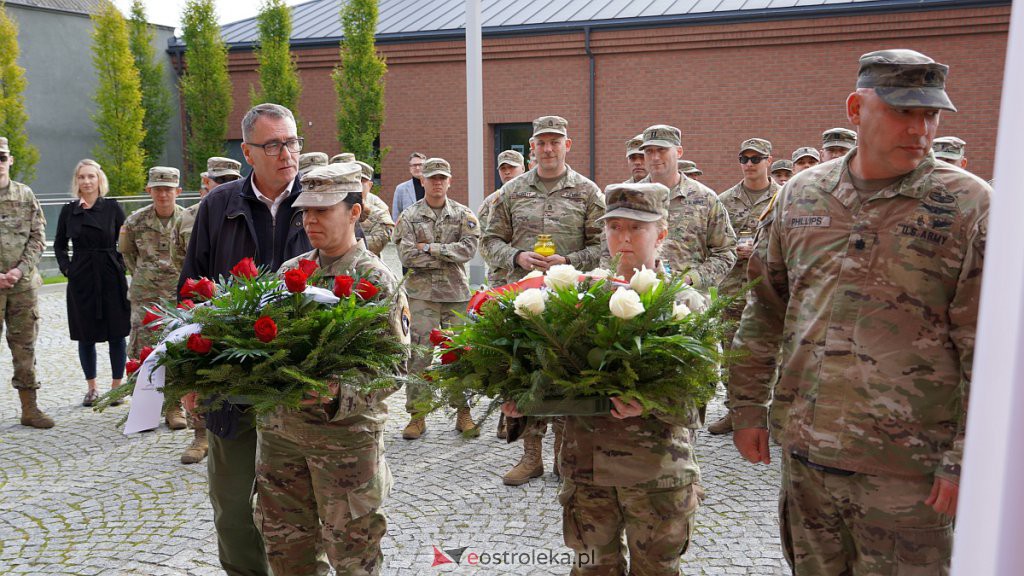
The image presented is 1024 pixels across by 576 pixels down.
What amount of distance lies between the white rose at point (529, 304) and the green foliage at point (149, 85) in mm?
24010

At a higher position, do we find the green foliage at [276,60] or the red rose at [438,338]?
the green foliage at [276,60]

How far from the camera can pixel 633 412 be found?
3.00 m

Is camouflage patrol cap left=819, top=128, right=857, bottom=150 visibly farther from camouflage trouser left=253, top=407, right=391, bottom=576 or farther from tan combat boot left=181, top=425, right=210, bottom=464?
tan combat boot left=181, top=425, right=210, bottom=464

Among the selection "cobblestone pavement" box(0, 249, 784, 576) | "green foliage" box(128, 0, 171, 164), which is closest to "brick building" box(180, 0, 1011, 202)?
"green foliage" box(128, 0, 171, 164)

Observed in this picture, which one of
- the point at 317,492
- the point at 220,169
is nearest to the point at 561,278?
the point at 317,492

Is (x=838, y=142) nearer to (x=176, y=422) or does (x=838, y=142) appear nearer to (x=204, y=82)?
(x=176, y=422)

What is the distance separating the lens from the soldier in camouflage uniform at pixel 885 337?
2611mm

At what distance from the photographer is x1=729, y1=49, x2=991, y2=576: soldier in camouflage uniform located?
8.57 feet

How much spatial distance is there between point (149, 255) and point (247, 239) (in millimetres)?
3991

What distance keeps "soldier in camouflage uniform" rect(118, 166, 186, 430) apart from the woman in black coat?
0.42 meters

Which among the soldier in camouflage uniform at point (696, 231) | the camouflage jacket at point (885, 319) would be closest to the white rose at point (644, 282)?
the camouflage jacket at point (885, 319)

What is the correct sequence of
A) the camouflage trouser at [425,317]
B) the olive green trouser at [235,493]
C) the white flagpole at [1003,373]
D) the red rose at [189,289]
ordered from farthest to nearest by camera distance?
the camouflage trouser at [425,317] → the olive green trouser at [235,493] → the red rose at [189,289] → the white flagpole at [1003,373]

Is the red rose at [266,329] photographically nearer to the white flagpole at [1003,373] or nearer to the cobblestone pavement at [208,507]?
the cobblestone pavement at [208,507]

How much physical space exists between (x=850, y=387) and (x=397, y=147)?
858 inches
